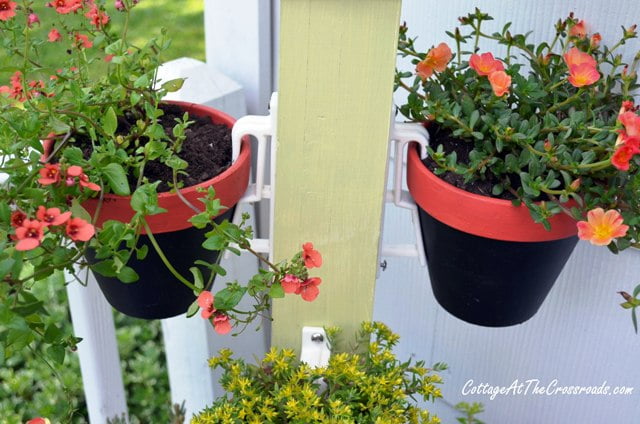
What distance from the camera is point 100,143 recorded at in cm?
88

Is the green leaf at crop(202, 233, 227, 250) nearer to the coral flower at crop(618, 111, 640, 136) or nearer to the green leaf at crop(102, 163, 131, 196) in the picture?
the green leaf at crop(102, 163, 131, 196)

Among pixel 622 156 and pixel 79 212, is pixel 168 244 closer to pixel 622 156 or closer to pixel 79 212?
pixel 79 212

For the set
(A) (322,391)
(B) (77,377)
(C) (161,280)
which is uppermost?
(C) (161,280)

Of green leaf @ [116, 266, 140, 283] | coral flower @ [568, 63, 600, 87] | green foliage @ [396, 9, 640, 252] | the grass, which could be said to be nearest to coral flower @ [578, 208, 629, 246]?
green foliage @ [396, 9, 640, 252]

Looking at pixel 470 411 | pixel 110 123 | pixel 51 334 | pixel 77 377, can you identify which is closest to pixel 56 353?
pixel 51 334

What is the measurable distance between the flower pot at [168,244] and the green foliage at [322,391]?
109 mm

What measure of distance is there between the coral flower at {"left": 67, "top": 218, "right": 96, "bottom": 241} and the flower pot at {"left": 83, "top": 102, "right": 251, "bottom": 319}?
5.0 inches

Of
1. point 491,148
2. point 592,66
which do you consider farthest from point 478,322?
point 592,66

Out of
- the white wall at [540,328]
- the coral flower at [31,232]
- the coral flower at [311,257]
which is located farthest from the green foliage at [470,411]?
the coral flower at [31,232]

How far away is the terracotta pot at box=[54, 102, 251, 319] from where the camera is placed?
82cm

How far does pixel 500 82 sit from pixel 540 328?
68 centimetres

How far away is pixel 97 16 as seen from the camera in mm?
941

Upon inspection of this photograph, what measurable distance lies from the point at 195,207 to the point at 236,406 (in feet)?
0.82

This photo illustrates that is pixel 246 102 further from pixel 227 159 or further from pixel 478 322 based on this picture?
pixel 478 322
